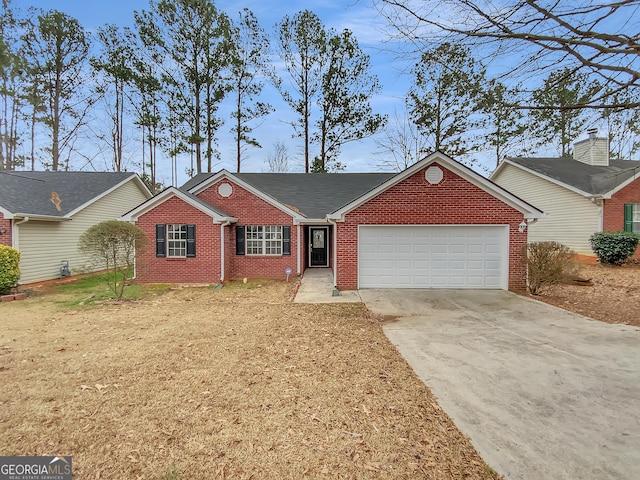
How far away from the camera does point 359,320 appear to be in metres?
6.98

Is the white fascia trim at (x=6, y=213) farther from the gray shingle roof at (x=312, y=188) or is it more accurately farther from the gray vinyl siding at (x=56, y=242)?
the gray shingle roof at (x=312, y=188)

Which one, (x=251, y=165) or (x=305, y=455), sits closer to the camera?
(x=305, y=455)

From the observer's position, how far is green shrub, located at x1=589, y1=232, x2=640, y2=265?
1327cm

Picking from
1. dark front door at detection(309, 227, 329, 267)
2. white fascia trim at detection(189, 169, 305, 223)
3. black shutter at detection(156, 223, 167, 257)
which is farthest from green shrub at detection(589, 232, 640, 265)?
black shutter at detection(156, 223, 167, 257)

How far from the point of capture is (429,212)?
400 inches

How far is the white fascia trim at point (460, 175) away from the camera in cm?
988

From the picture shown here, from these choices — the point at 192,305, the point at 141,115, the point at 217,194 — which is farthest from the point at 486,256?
the point at 141,115

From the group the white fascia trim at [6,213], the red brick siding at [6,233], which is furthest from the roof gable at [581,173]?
the red brick siding at [6,233]

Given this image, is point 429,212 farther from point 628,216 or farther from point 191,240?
point 628,216

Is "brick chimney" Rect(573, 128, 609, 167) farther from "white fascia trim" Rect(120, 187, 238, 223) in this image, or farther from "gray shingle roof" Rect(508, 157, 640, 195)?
"white fascia trim" Rect(120, 187, 238, 223)

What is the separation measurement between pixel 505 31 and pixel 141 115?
79.9 ft

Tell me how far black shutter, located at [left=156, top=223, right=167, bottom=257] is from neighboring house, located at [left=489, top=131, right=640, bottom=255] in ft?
53.6

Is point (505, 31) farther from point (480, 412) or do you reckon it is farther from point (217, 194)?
point (217, 194)

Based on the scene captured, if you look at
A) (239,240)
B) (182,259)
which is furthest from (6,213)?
(239,240)
